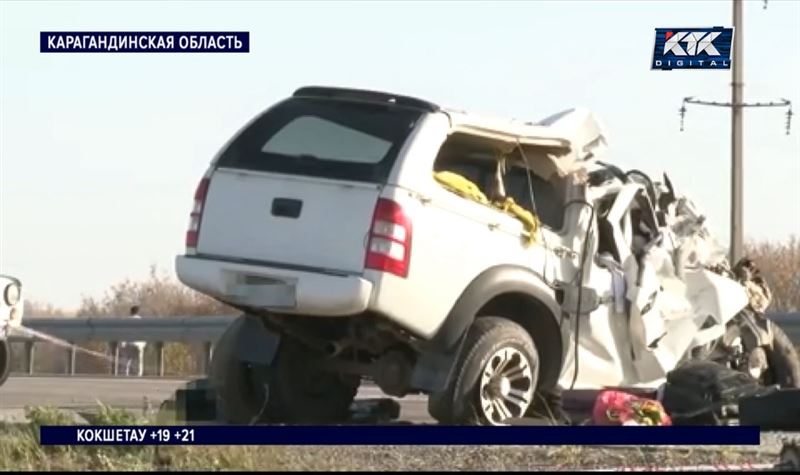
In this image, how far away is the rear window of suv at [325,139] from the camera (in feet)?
33.2

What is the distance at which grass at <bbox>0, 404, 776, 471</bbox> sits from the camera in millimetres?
8664

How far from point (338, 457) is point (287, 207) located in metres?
1.80

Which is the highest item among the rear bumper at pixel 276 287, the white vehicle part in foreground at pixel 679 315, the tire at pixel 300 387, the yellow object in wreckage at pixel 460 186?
the yellow object in wreckage at pixel 460 186

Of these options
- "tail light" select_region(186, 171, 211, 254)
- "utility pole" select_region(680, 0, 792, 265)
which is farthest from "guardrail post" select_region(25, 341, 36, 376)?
"tail light" select_region(186, 171, 211, 254)

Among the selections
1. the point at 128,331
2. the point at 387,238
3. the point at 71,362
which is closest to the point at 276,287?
the point at 387,238

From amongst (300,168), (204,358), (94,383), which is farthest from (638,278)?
(204,358)

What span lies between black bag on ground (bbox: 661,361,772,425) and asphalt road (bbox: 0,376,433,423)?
202 centimetres

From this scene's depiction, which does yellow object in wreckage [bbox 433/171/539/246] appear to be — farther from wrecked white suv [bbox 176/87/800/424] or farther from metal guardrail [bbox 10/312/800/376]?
metal guardrail [bbox 10/312/800/376]

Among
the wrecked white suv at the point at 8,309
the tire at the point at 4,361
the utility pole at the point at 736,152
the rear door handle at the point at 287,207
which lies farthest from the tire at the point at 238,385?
the utility pole at the point at 736,152

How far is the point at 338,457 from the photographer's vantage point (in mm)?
8984

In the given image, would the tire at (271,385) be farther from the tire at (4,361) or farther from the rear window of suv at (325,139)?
the tire at (4,361)

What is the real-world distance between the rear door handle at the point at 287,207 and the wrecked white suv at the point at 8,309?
235 inches

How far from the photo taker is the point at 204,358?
27234mm

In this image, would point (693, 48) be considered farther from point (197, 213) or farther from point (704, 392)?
point (197, 213)
